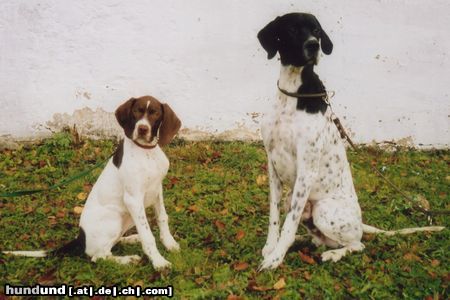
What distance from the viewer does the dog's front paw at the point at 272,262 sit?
13.2ft

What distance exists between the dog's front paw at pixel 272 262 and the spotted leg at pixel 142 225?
80 cm

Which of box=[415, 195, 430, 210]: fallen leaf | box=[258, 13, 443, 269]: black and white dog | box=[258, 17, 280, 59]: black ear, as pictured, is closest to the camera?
box=[258, 13, 443, 269]: black and white dog

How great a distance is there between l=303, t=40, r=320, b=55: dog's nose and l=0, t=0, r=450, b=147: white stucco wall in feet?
12.4

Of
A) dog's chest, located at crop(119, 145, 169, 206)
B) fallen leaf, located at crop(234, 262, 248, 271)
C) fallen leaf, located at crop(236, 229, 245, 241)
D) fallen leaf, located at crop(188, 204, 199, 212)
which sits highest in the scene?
dog's chest, located at crop(119, 145, 169, 206)

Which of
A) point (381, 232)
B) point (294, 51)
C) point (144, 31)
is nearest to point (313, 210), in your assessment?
point (381, 232)

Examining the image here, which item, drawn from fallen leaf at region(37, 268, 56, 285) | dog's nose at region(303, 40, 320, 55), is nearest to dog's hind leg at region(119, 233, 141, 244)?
fallen leaf at region(37, 268, 56, 285)

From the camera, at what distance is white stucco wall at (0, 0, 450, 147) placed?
7355 millimetres

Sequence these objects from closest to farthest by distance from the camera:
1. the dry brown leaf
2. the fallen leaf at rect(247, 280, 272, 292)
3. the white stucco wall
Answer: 1. the dry brown leaf
2. the fallen leaf at rect(247, 280, 272, 292)
3. the white stucco wall

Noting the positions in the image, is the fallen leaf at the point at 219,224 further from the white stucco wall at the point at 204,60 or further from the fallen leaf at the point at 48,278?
the white stucco wall at the point at 204,60

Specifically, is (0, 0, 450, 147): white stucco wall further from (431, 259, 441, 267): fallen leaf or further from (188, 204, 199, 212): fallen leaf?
(431, 259, 441, 267): fallen leaf

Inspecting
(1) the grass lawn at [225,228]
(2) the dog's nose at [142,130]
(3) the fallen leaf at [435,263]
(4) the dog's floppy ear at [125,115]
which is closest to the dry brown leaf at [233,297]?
(1) the grass lawn at [225,228]

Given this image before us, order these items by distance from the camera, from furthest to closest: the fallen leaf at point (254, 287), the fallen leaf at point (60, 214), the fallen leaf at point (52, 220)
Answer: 1. the fallen leaf at point (60, 214)
2. the fallen leaf at point (52, 220)
3. the fallen leaf at point (254, 287)

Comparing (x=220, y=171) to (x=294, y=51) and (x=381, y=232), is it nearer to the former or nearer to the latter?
(x=381, y=232)

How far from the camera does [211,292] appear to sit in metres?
3.73
